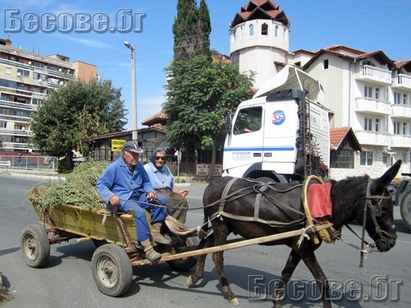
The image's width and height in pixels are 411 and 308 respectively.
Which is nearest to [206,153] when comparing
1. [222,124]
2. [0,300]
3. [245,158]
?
[222,124]

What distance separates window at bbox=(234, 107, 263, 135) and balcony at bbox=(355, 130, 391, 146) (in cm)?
2731

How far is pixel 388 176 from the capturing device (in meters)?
3.28

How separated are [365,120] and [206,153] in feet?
59.0

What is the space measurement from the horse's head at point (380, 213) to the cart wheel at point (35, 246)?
434 centimetres

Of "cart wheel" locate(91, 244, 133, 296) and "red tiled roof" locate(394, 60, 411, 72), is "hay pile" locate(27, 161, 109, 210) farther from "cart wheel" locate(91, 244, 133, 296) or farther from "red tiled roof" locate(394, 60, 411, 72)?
"red tiled roof" locate(394, 60, 411, 72)

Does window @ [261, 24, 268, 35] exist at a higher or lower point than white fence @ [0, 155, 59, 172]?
higher

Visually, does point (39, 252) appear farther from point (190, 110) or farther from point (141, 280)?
point (190, 110)

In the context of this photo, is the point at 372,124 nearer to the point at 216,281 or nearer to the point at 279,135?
the point at 279,135

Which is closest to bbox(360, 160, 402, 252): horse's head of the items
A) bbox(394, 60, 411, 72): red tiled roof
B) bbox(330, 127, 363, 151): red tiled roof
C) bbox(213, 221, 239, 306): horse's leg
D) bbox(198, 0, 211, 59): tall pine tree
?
bbox(213, 221, 239, 306): horse's leg

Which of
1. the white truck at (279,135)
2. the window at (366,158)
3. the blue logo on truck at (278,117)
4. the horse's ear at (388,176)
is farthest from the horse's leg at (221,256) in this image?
the window at (366,158)

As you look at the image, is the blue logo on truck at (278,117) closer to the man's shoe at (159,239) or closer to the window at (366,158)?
the man's shoe at (159,239)

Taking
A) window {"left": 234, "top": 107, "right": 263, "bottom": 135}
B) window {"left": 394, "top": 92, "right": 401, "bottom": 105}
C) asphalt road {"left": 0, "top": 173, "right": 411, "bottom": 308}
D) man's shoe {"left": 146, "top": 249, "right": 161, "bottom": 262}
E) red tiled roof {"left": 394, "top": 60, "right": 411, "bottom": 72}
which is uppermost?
red tiled roof {"left": 394, "top": 60, "right": 411, "bottom": 72}

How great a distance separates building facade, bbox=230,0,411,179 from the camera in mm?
34531

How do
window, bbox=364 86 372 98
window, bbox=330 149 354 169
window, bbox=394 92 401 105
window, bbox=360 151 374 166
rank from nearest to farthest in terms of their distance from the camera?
window, bbox=330 149 354 169 → window, bbox=360 151 374 166 → window, bbox=364 86 372 98 → window, bbox=394 92 401 105
